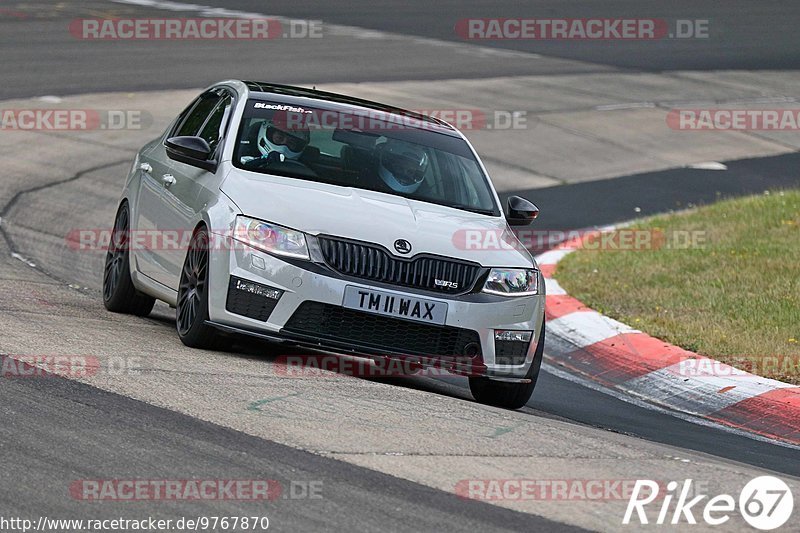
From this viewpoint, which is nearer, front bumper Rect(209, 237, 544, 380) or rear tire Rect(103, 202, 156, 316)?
front bumper Rect(209, 237, 544, 380)

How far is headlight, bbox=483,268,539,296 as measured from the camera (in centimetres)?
799

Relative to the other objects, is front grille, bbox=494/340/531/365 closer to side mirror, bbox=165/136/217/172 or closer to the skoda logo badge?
the skoda logo badge

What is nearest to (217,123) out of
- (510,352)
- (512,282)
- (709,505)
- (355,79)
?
(512,282)

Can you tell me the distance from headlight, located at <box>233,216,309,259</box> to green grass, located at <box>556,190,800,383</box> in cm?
331

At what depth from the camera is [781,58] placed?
29.1m

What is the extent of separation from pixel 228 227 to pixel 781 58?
23.1 metres

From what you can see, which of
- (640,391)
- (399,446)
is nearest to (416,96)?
(640,391)

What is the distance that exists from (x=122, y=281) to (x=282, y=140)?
170cm

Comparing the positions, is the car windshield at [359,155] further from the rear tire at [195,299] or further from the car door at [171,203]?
the rear tire at [195,299]

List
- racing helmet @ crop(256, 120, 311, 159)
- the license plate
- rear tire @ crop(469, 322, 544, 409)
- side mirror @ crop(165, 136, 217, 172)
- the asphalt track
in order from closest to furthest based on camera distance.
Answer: the asphalt track < the license plate < rear tire @ crop(469, 322, 544, 409) < side mirror @ crop(165, 136, 217, 172) < racing helmet @ crop(256, 120, 311, 159)

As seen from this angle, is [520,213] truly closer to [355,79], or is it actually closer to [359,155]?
[359,155]

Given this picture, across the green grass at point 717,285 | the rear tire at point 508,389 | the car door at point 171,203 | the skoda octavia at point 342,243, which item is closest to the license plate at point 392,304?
the skoda octavia at point 342,243

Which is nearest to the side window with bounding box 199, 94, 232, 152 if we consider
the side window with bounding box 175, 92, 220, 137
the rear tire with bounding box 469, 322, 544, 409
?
the side window with bounding box 175, 92, 220, 137

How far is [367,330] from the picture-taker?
7719 mm
